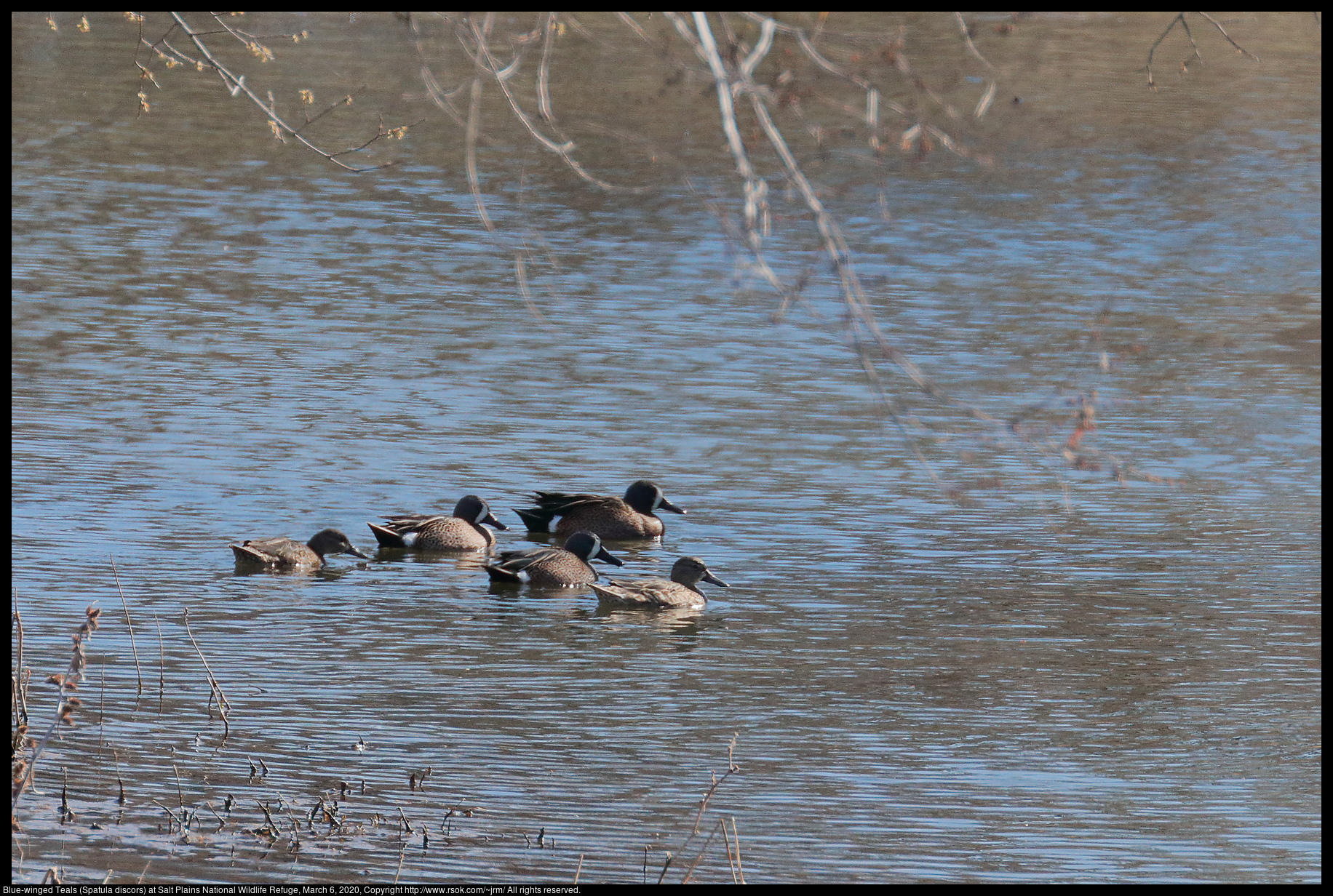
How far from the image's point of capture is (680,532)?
1244 centimetres

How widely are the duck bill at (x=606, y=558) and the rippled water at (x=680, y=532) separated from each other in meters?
0.21

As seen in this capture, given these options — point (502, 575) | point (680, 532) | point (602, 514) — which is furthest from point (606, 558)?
point (502, 575)

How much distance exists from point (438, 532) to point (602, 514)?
4.02 feet

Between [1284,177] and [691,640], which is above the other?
[1284,177]

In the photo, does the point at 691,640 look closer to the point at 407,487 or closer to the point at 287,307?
the point at 407,487

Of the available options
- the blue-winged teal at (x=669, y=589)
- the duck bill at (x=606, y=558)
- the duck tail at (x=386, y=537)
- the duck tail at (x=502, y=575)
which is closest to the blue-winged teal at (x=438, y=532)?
the duck tail at (x=386, y=537)

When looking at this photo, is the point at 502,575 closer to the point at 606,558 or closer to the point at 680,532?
the point at 606,558

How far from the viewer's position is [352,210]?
2148 cm

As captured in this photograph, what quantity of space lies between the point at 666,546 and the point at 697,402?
2.82 m

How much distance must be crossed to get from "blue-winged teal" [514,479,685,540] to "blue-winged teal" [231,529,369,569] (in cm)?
145

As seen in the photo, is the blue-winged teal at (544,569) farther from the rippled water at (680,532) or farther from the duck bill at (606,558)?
the duck bill at (606,558)

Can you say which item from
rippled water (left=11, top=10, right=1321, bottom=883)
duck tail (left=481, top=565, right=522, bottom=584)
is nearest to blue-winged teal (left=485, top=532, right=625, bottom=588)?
duck tail (left=481, top=565, right=522, bottom=584)

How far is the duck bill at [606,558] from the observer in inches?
480

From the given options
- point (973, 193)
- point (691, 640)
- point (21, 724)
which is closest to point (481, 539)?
point (691, 640)
